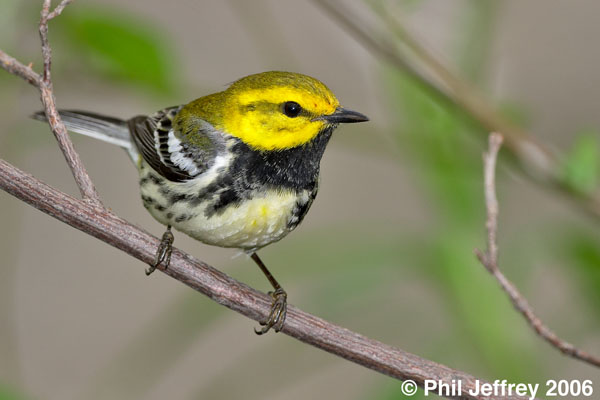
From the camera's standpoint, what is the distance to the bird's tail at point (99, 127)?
148 inches

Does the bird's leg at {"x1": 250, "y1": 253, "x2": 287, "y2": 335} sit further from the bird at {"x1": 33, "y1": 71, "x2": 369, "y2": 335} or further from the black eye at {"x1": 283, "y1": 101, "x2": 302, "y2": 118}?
the black eye at {"x1": 283, "y1": 101, "x2": 302, "y2": 118}

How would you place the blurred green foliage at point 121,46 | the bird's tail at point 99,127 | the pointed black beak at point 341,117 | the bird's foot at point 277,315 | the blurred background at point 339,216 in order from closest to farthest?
the bird's foot at point 277,315
the pointed black beak at point 341,117
the blurred green foliage at point 121,46
the blurred background at point 339,216
the bird's tail at point 99,127

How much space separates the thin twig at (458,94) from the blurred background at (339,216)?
5cm

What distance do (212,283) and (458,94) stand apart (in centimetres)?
139

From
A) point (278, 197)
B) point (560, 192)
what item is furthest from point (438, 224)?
point (278, 197)

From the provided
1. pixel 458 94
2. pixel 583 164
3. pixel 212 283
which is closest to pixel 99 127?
pixel 212 283

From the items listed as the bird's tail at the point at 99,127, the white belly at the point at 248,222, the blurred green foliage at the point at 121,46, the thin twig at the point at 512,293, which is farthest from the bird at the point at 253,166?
the thin twig at the point at 512,293

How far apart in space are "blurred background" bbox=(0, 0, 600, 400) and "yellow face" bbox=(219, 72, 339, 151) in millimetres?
327

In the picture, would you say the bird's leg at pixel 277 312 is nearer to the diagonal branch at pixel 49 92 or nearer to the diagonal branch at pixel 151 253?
the diagonal branch at pixel 151 253

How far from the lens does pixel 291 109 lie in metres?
3.00

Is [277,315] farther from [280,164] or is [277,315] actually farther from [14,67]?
[14,67]

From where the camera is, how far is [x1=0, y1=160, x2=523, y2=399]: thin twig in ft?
8.30

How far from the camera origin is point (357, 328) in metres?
4.25

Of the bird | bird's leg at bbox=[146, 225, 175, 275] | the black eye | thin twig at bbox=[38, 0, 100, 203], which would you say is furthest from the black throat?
thin twig at bbox=[38, 0, 100, 203]
